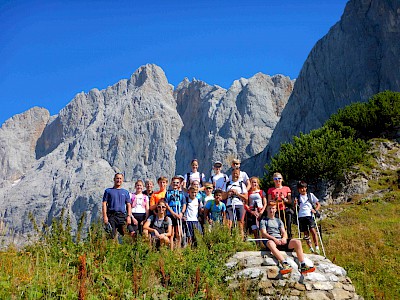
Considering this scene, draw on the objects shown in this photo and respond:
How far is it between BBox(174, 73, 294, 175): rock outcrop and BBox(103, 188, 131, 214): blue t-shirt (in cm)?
8167

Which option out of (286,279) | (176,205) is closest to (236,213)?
(176,205)

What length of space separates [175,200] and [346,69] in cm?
5853

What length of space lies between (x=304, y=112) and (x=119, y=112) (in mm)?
70394

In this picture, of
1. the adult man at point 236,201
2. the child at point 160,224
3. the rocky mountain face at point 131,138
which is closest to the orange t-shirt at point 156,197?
the child at point 160,224

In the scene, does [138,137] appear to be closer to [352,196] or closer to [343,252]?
[352,196]

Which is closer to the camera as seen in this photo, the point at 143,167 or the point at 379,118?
the point at 379,118

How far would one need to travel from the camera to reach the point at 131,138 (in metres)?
115

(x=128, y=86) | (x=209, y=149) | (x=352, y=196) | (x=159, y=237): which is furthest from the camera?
(x=128, y=86)

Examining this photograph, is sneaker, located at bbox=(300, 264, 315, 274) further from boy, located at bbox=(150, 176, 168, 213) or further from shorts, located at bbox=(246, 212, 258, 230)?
boy, located at bbox=(150, 176, 168, 213)

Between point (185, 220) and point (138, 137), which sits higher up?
point (138, 137)

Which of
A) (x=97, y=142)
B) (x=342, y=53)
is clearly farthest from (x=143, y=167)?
(x=342, y=53)

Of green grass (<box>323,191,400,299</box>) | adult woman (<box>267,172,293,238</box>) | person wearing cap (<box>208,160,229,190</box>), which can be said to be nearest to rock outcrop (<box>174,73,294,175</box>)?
green grass (<box>323,191,400,299</box>)

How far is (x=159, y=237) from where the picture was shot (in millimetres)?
9445

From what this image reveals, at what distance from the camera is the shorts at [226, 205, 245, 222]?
421 inches
